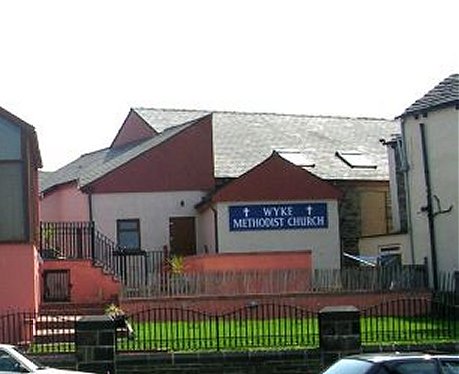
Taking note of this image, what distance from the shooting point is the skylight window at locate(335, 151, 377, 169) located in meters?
45.9

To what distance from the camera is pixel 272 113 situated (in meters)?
51.4

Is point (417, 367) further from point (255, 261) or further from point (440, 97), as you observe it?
point (440, 97)

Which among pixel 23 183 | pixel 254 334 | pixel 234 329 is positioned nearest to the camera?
pixel 254 334

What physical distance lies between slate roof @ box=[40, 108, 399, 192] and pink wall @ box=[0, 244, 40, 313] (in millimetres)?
17681

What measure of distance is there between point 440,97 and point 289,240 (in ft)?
28.3

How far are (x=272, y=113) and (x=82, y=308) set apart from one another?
2545 cm

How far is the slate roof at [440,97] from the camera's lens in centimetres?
3369

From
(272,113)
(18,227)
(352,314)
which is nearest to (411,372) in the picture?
(352,314)

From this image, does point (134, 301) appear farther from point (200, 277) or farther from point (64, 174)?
point (64, 174)

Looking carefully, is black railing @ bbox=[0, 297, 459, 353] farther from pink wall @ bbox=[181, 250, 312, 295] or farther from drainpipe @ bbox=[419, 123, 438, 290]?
drainpipe @ bbox=[419, 123, 438, 290]

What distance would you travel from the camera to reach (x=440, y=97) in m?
34.3

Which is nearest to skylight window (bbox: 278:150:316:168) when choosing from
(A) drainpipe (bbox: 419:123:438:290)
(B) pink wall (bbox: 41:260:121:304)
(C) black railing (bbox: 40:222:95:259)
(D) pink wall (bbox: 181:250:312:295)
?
(A) drainpipe (bbox: 419:123:438:290)

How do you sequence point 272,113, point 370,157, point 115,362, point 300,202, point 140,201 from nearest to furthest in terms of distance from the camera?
point 115,362, point 300,202, point 140,201, point 370,157, point 272,113

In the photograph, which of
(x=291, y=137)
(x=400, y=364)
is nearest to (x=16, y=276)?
(x=400, y=364)
